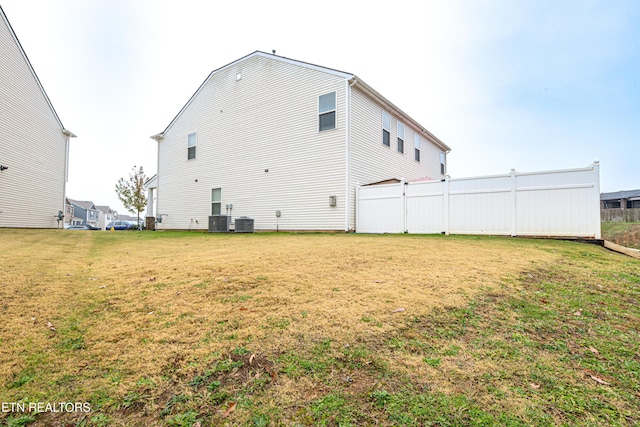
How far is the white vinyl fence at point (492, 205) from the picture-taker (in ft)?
25.0

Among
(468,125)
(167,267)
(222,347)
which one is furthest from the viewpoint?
(468,125)

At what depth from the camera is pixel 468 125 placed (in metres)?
19.3

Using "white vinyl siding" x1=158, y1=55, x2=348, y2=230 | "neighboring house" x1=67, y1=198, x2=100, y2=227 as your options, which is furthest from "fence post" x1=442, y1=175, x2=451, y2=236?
"neighboring house" x1=67, y1=198, x2=100, y2=227

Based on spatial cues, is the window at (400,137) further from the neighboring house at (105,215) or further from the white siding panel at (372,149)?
the neighboring house at (105,215)

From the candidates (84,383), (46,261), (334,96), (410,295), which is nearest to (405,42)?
(334,96)

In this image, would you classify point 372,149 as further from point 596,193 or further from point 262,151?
point 596,193

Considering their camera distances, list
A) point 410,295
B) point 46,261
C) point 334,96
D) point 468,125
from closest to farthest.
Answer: point 410,295
point 46,261
point 334,96
point 468,125

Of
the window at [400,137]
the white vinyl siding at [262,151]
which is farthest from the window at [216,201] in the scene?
the window at [400,137]

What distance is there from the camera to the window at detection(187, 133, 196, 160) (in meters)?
15.7

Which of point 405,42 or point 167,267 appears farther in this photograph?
point 405,42

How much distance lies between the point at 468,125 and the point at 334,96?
12.1 metres

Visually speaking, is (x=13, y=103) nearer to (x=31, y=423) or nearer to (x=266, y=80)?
(x=266, y=80)

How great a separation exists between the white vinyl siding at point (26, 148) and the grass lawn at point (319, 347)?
1383 centimetres

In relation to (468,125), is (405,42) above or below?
above
